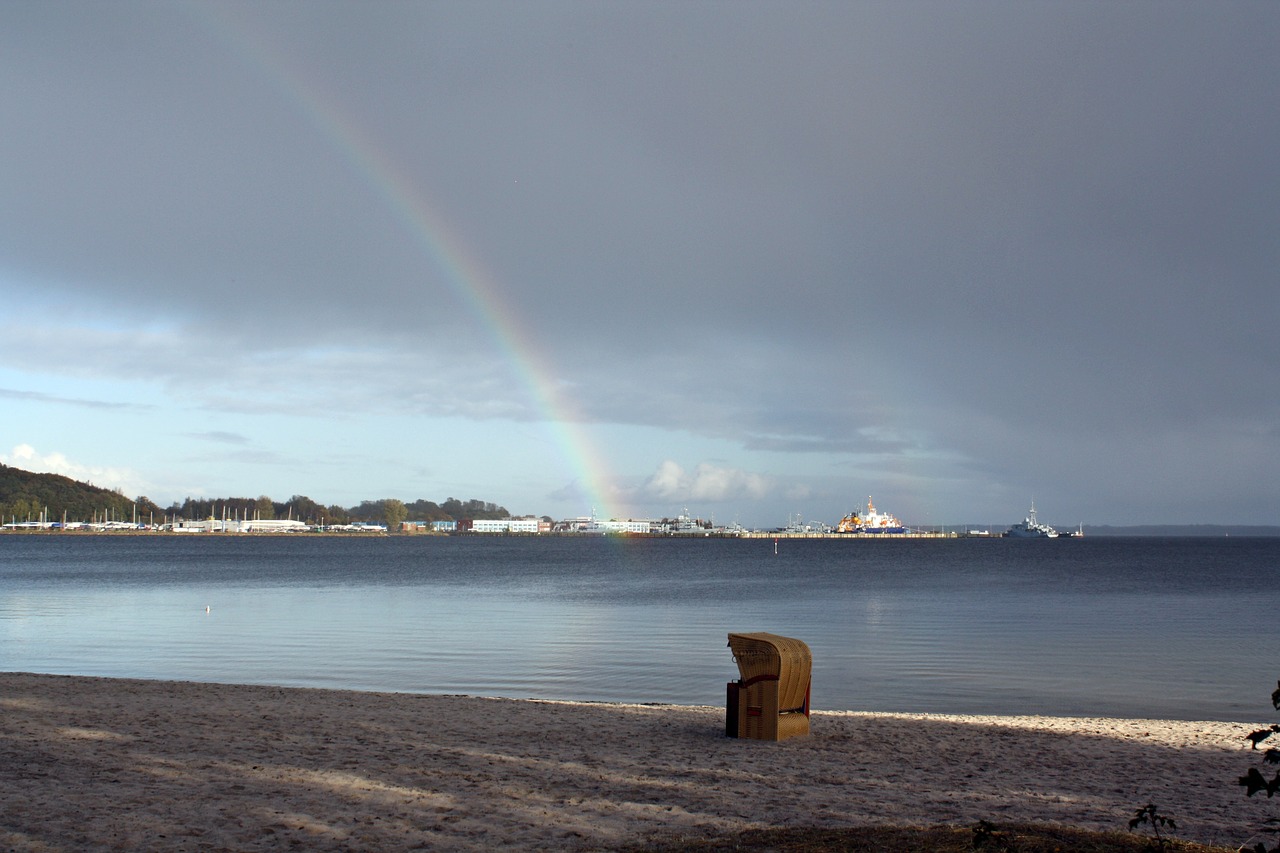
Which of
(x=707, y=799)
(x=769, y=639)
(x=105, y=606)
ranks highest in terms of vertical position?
(x=769, y=639)

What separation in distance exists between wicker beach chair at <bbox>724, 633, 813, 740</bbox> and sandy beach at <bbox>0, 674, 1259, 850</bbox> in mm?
346

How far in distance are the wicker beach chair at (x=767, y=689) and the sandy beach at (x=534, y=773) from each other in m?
0.35

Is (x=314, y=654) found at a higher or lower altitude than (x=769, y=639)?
lower

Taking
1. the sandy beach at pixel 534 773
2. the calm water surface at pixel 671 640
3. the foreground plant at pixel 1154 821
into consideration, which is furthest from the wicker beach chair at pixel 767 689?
the foreground plant at pixel 1154 821

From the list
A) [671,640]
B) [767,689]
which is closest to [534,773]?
[767,689]

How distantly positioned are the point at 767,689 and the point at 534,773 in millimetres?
3956

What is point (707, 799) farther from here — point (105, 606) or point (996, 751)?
point (105, 606)

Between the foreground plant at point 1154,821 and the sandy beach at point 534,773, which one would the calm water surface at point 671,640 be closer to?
the sandy beach at point 534,773

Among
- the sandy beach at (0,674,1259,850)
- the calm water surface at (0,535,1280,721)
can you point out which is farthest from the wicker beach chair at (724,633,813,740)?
the calm water surface at (0,535,1280,721)

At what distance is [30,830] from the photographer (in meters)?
9.15

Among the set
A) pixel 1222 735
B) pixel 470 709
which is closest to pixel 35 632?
pixel 470 709

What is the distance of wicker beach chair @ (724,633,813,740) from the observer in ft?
47.8

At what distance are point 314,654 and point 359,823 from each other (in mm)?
Answer: 20374

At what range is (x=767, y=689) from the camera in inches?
579
